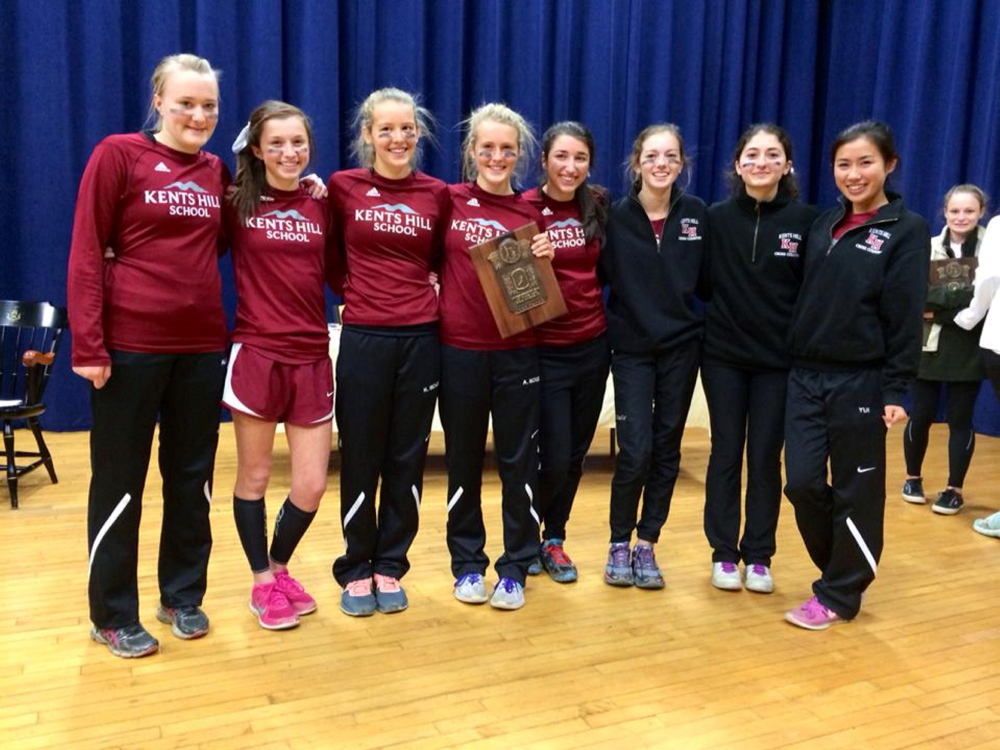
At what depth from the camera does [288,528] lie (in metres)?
2.60

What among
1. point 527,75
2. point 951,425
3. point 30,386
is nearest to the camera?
point 30,386

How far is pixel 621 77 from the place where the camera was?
21.6ft

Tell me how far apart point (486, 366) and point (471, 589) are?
29.8 inches

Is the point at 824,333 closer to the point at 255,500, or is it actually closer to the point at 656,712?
the point at 656,712

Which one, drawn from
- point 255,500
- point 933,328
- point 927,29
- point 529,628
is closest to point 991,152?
point 927,29

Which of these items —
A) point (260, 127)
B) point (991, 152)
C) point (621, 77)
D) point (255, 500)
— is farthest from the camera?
point (621, 77)

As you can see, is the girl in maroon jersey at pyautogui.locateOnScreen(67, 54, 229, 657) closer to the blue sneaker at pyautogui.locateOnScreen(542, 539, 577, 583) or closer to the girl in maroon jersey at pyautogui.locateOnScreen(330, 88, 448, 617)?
the girl in maroon jersey at pyautogui.locateOnScreen(330, 88, 448, 617)

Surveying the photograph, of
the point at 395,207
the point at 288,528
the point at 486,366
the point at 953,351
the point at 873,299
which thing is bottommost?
the point at 288,528

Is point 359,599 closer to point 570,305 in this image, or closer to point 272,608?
point 272,608

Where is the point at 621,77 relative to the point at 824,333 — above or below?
above

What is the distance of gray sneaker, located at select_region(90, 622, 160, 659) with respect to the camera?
235 cm

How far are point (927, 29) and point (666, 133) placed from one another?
4.66 meters

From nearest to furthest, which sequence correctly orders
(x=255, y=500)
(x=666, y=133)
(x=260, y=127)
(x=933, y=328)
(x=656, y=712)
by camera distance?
(x=656, y=712) < (x=260, y=127) < (x=255, y=500) < (x=666, y=133) < (x=933, y=328)

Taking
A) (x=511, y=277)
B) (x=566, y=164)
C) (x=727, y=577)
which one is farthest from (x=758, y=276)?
(x=727, y=577)
